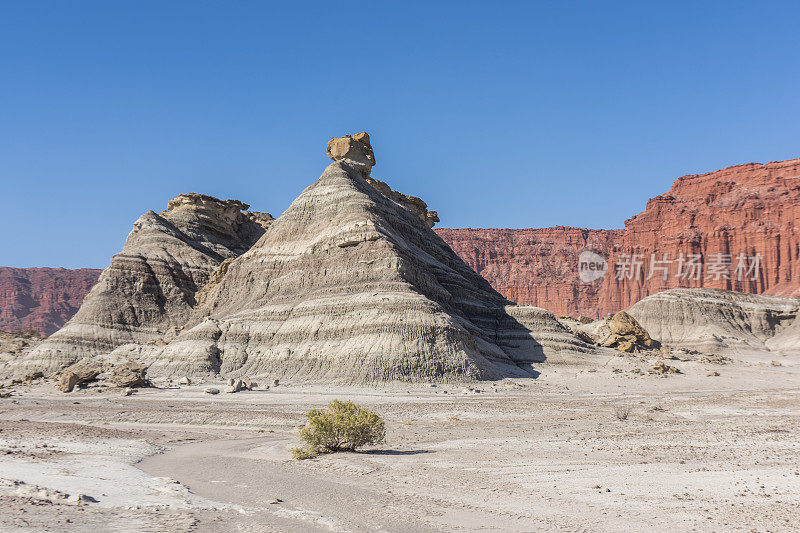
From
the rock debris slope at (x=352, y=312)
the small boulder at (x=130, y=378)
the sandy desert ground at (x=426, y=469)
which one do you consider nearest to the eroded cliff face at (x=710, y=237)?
the rock debris slope at (x=352, y=312)

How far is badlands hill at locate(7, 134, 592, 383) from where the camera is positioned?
4325 centimetres

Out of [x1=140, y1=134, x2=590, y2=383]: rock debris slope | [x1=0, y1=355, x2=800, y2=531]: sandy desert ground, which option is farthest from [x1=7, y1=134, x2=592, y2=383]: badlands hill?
[x1=0, y1=355, x2=800, y2=531]: sandy desert ground

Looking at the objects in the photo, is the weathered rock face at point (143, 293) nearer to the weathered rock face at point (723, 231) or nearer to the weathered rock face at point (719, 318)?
the weathered rock face at point (719, 318)

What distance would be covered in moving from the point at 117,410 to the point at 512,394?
73.6 ft

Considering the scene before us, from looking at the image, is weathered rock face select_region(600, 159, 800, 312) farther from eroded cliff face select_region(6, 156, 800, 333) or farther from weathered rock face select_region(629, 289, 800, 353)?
weathered rock face select_region(629, 289, 800, 353)

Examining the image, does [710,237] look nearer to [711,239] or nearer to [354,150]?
[711,239]

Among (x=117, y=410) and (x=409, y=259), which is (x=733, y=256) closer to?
(x=409, y=259)

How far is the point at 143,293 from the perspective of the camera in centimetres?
7056

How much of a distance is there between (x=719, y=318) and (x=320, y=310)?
Answer: 6566cm

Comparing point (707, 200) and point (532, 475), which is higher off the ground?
point (707, 200)

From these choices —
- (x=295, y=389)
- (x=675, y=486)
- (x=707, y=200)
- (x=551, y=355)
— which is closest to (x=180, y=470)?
(x=675, y=486)

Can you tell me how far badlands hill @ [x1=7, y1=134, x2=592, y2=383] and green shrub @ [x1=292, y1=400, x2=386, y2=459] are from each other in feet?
72.5

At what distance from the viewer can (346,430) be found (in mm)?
18172

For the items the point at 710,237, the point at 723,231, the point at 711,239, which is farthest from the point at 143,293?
the point at 723,231
